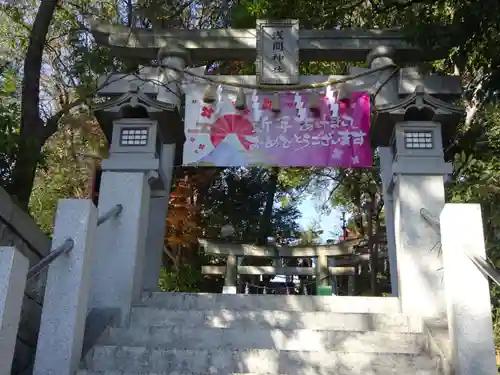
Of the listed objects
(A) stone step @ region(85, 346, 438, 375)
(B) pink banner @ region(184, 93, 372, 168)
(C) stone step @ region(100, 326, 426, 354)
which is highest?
(B) pink banner @ region(184, 93, 372, 168)

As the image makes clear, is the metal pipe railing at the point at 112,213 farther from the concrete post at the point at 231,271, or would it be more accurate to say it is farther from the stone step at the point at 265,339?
the concrete post at the point at 231,271

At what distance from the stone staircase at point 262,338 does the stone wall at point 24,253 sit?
76cm

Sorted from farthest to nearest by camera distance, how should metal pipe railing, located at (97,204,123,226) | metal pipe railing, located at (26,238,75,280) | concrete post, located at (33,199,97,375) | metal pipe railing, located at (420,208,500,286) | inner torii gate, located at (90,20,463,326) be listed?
inner torii gate, located at (90,20,463,326) → metal pipe railing, located at (97,204,123,226) → concrete post, located at (33,199,97,375) → metal pipe railing, located at (26,238,75,280) → metal pipe railing, located at (420,208,500,286)

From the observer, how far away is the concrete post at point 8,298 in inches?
133

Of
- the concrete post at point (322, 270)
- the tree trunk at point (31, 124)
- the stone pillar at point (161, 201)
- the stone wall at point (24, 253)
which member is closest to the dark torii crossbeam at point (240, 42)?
the stone pillar at point (161, 201)

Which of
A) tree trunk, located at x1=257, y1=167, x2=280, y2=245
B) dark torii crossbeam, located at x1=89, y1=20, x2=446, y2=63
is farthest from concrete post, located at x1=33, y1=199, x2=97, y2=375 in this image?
tree trunk, located at x1=257, y1=167, x2=280, y2=245

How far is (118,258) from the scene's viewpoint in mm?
5660

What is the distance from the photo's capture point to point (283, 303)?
5711mm

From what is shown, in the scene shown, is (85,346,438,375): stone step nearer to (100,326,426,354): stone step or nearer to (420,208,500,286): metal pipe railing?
(100,326,426,354): stone step

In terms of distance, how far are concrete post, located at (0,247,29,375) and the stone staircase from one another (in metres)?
0.86

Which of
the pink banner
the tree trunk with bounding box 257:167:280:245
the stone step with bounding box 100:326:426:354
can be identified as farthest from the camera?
the tree trunk with bounding box 257:167:280:245

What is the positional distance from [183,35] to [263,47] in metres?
1.10

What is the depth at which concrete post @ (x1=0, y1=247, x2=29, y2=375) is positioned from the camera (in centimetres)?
337

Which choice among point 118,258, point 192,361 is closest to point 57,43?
point 118,258
